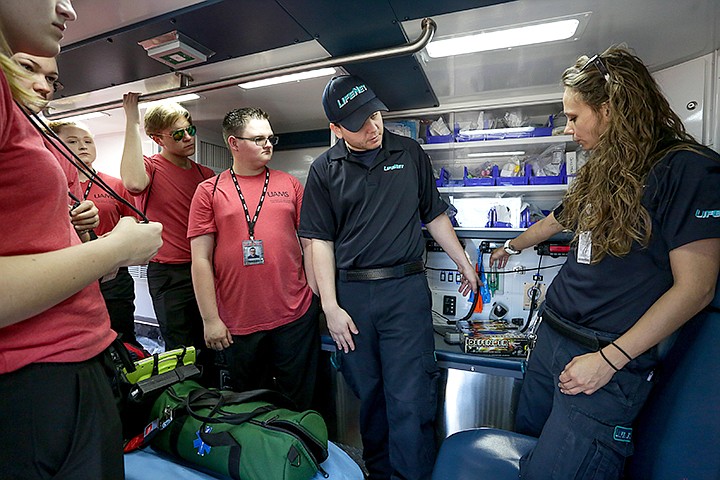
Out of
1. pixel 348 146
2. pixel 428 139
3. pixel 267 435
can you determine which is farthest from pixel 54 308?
pixel 428 139

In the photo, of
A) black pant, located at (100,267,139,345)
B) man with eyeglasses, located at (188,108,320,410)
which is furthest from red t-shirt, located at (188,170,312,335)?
black pant, located at (100,267,139,345)

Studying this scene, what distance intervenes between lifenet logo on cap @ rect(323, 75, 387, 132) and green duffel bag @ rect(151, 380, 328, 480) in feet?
4.04

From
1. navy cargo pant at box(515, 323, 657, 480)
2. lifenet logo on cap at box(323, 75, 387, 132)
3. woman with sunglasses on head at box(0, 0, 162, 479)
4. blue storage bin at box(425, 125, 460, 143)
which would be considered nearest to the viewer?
woman with sunglasses on head at box(0, 0, 162, 479)

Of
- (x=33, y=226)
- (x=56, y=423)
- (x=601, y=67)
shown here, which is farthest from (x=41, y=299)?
(x=601, y=67)

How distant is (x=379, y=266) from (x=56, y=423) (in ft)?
3.99

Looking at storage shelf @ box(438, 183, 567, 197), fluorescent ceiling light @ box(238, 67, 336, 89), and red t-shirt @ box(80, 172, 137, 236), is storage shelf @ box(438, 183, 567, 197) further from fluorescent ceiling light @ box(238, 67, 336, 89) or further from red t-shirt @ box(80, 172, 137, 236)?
red t-shirt @ box(80, 172, 137, 236)

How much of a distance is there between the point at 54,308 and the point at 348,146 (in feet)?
4.39

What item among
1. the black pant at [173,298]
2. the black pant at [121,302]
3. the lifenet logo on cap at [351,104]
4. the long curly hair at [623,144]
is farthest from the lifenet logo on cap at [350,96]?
the black pant at [121,302]

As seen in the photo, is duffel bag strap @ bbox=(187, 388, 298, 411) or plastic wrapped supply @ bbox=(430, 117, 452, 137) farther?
plastic wrapped supply @ bbox=(430, 117, 452, 137)

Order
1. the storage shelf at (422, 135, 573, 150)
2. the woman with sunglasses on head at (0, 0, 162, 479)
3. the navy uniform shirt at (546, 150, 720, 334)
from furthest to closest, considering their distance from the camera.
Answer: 1. the storage shelf at (422, 135, 573, 150)
2. the navy uniform shirt at (546, 150, 720, 334)
3. the woman with sunglasses on head at (0, 0, 162, 479)

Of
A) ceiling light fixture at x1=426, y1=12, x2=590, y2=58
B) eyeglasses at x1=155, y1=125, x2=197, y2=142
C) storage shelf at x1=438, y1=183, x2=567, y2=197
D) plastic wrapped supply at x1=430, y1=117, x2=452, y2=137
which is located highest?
ceiling light fixture at x1=426, y1=12, x2=590, y2=58

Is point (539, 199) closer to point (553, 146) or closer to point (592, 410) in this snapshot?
point (553, 146)

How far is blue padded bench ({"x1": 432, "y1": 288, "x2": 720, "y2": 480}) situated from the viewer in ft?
3.29

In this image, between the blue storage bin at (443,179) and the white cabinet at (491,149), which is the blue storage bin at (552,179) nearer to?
the white cabinet at (491,149)
